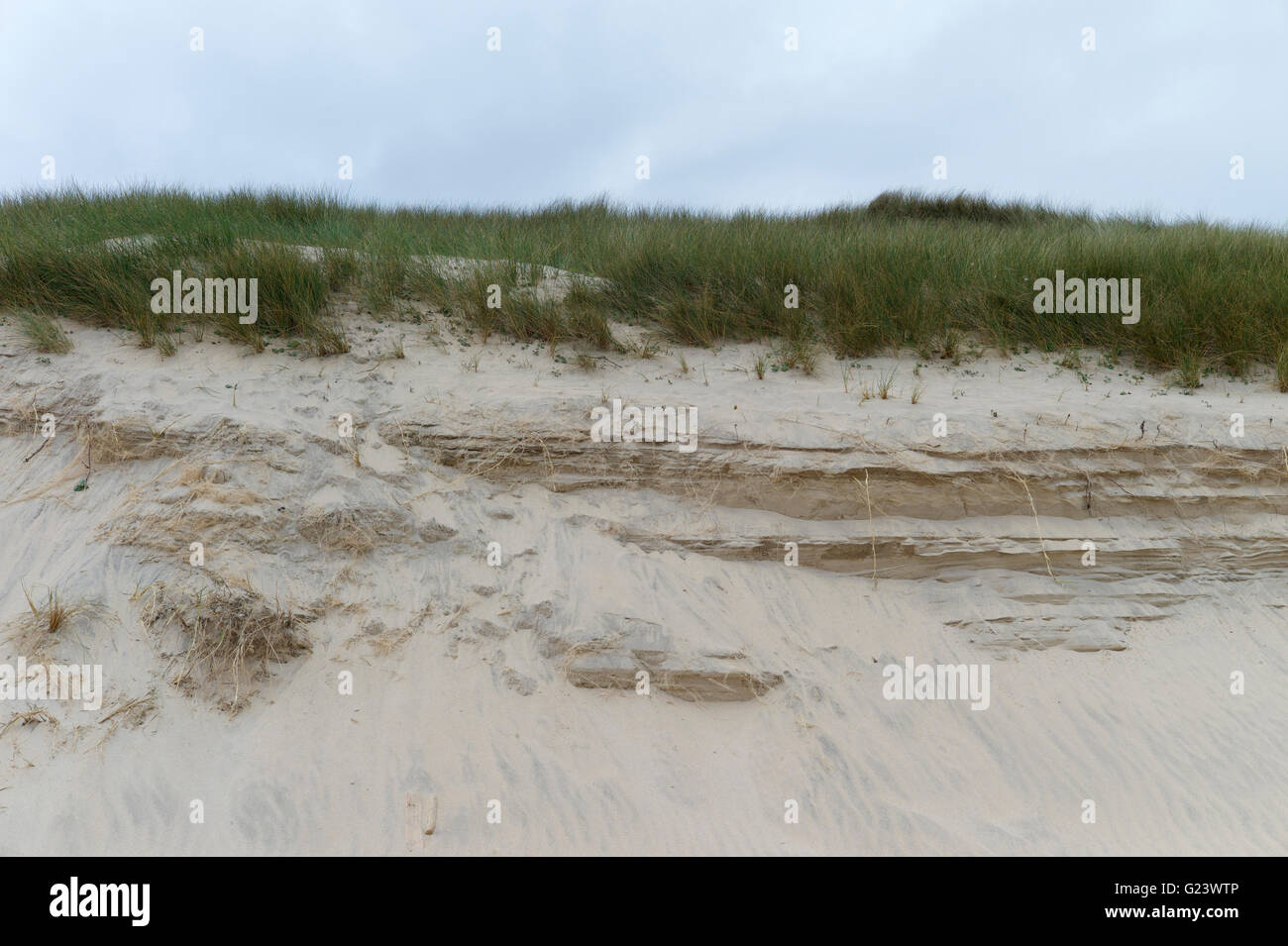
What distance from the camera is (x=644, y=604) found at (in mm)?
4559

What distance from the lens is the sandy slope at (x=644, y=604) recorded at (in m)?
3.69

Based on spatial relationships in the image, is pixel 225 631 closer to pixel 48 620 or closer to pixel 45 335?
pixel 48 620

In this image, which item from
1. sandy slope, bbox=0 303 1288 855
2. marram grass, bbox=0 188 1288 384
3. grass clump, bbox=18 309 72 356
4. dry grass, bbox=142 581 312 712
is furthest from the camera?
marram grass, bbox=0 188 1288 384

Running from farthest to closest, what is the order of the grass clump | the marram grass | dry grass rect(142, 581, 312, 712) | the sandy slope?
the marram grass, the grass clump, dry grass rect(142, 581, 312, 712), the sandy slope

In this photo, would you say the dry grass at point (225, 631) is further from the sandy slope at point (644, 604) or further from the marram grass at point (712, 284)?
the marram grass at point (712, 284)

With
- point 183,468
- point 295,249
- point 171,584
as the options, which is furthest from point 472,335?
point 171,584

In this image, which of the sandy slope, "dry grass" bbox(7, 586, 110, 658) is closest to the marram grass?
the sandy slope

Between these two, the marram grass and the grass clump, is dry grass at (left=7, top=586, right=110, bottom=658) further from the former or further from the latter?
the grass clump

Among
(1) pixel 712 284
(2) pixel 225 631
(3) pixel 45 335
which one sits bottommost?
(2) pixel 225 631

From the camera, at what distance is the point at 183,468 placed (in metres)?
4.78

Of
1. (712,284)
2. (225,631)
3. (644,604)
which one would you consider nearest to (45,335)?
(225,631)

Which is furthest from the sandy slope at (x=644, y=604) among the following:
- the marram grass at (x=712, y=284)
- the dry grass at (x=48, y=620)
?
the marram grass at (x=712, y=284)

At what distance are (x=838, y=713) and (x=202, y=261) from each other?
631cm

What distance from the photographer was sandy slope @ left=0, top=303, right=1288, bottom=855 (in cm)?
369
